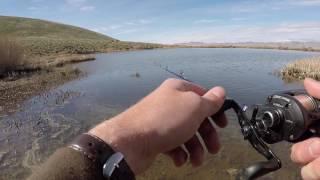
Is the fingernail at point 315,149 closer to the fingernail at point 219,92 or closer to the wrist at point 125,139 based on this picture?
the fingernail at point 219,92

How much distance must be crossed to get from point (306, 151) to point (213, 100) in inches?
14.8

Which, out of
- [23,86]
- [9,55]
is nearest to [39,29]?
[9,55]

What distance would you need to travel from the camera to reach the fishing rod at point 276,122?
4.92 feet

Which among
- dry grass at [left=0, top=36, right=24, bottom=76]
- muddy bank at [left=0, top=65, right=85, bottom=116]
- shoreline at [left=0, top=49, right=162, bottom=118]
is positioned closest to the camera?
muddy bank at [left=0, top=65, right=85, bottom=116]

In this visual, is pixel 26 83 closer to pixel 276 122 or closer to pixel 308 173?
pixel 276 122

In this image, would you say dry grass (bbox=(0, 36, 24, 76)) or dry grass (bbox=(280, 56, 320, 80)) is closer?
dry grass (bbox=(280, 56, 320, 80))

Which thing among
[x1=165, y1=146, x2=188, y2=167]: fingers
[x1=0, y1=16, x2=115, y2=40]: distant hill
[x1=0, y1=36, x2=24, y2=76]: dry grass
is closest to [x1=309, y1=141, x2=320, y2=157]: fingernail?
[x1=165, y1=146, x2=188, y2=167]: fingers

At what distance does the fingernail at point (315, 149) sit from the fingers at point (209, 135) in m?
0.40

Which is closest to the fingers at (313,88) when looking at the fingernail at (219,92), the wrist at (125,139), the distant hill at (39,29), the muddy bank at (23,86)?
the fingernail at (219,92)

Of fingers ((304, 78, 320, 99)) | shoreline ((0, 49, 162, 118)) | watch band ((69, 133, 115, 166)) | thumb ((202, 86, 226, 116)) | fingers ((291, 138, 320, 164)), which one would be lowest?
shoreline ((0, 49, 162, 118))

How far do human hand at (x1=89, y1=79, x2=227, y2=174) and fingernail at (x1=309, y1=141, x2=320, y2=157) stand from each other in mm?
366

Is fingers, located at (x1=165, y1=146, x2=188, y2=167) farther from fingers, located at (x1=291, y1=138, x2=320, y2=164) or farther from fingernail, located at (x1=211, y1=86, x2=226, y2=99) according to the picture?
fingers, located at (x1=291, y1=138, x2=320, y2=164)

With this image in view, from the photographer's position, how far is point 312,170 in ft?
4.78

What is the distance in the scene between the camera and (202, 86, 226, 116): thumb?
1.61m
